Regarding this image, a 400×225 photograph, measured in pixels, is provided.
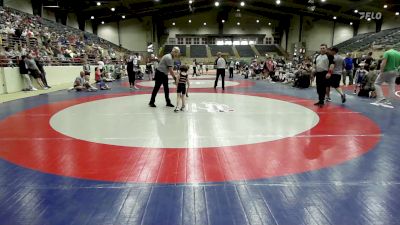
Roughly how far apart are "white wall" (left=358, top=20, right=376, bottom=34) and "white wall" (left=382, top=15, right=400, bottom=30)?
6.47 ft

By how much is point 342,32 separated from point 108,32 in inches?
1487

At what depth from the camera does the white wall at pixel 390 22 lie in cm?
3875

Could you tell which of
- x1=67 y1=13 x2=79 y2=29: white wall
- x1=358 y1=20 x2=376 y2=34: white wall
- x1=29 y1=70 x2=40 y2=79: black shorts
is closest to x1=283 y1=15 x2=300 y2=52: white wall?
x1=358 y1=20 x2=376 y2=34: white wall

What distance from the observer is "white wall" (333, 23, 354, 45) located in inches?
1870

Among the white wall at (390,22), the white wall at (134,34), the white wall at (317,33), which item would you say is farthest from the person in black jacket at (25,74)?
the white wall at (317,33)

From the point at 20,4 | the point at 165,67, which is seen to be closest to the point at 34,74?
the point at 165,67

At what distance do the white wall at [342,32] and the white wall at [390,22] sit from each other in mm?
6795

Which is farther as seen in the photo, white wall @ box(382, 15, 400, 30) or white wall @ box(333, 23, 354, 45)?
white wall @ box(333, 23, 354, 45)

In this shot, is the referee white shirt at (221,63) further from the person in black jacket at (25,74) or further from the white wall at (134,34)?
the white wall at (134,34)

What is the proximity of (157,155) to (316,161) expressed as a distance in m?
2.06

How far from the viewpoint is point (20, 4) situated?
28.0m

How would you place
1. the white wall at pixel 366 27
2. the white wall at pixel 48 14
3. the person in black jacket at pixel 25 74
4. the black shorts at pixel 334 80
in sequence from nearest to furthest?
the black shorts at pixel 334 80 < the person in black jacket at pixel 25 74 < the white wall at pixel 48 14 < the white wall at pixel 366 27

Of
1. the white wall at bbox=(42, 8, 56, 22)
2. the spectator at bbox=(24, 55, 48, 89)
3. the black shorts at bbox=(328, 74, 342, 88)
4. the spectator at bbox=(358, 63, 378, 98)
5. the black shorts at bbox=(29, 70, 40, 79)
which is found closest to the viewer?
the black shorts at bbox=(328, 74, 342, 88)

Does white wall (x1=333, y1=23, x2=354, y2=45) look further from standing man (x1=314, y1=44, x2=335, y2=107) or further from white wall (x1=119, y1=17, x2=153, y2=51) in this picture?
standing man (x1=314, y1=44, x2=335, y2=107)
